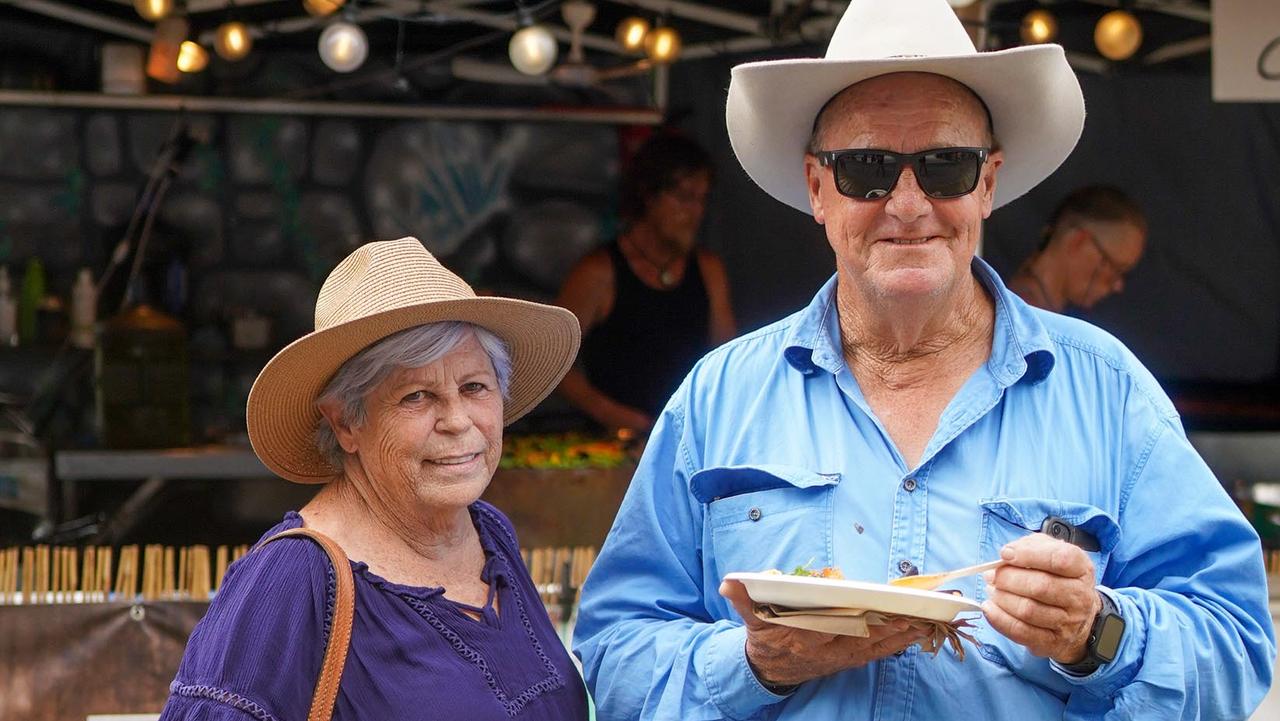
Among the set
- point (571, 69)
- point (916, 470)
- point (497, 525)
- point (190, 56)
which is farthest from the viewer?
point (571, 69)

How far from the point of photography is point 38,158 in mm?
7852

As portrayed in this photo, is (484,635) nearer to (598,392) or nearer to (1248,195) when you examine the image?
(598,392)

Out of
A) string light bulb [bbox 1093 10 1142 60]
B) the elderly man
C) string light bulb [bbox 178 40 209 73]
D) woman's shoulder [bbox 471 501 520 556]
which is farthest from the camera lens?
string light bulb [bbox 178 40 209 73]

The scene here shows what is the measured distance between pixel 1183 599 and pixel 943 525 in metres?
0.36

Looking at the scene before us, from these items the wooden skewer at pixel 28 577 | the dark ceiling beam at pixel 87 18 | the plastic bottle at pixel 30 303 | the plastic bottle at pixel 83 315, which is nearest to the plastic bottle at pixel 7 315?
the plastic bottle at pixel 30 303

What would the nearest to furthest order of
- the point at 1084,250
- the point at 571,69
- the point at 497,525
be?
1. the point at 497,525
2. the point at 1084,250
3. the point at 571,69

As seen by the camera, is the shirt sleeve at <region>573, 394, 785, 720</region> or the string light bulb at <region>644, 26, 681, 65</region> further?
the string light bulb at <region>644, 26, 681, 65</region>

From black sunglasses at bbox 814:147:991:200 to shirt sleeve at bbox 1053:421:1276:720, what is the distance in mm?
495

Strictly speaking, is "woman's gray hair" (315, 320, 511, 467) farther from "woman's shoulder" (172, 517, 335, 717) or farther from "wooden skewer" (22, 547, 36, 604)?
"wooden skewer" (22, 547, 36, 604)

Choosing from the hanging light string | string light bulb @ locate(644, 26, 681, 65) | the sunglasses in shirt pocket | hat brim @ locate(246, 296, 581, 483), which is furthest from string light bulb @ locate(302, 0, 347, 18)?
the sunglasses in shirt pocket

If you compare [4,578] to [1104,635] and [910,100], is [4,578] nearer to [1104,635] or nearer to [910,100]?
[910,100]

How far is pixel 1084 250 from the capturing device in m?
6.01

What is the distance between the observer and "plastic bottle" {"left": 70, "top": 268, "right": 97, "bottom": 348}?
24.8ft

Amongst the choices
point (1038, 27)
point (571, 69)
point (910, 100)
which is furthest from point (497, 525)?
point (571, 69)
